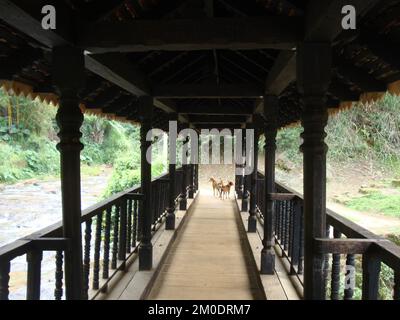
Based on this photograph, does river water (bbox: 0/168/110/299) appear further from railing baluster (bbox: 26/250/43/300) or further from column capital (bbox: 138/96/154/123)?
railing baluster (bbox: 26/250/43/300)

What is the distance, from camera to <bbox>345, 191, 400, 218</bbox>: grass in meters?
16.4

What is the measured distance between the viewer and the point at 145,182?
501 cm

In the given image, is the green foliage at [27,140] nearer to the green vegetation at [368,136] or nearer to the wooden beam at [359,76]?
the green vegetation at [368,136]

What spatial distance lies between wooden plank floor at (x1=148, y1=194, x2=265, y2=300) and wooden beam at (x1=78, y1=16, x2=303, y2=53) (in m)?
3.02

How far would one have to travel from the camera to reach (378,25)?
99.7 inches

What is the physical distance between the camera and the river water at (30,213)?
27.2 feet

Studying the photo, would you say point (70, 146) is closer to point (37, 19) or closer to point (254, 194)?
point (37, 19)

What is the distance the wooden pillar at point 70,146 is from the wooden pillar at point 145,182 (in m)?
2.30

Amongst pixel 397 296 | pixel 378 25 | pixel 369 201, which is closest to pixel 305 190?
pixel 397 296

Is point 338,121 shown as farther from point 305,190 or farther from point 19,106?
point 305,190

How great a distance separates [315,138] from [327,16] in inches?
30.8

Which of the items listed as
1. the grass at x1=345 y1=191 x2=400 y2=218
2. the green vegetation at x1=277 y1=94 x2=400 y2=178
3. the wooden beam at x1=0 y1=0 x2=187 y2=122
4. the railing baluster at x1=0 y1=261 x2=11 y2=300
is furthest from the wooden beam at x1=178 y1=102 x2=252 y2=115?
the green vegetation at x1=277 y1=94 x2=400 y2=178

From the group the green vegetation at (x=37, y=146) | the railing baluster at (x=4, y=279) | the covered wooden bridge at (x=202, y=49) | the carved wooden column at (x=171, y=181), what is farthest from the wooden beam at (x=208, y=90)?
the green vegetation at (x=37, y=146)

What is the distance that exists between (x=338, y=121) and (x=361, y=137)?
2547 millimetres
